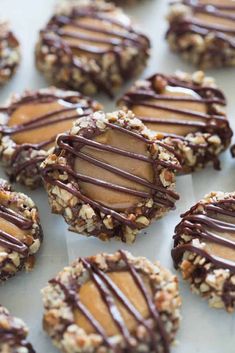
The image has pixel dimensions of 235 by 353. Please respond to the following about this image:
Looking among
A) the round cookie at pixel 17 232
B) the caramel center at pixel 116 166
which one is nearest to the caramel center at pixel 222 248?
the caramel center at pixel 116 166

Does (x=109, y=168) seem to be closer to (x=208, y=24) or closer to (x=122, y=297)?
(x=122, y=297)

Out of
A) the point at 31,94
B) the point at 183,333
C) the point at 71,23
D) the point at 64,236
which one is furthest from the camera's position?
the point at 71,23

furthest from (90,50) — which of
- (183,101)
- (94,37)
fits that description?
(183,101)

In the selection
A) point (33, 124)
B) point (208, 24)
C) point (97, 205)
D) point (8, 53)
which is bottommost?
point (97, 205)

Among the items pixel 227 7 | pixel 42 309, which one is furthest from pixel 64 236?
pixel 227 7

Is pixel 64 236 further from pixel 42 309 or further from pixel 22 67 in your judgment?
pixel 22 67

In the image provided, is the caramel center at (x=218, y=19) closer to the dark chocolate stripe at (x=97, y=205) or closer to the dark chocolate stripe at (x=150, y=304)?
the dark chocolate stripe at (x=97, y=205)

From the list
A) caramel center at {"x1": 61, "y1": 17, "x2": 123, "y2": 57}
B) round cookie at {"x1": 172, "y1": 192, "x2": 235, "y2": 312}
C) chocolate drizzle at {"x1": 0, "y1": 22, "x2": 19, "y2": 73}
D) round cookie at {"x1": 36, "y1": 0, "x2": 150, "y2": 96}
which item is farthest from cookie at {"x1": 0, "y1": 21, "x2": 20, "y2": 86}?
round cookie at {"x1": 172, "y1": 192, "x2": 235, "y2": 312}

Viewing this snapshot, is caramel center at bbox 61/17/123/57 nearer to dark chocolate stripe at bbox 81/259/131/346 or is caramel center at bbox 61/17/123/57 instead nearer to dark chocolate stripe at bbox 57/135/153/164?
dark chocolate stripe at bbox 57/135/153/164
